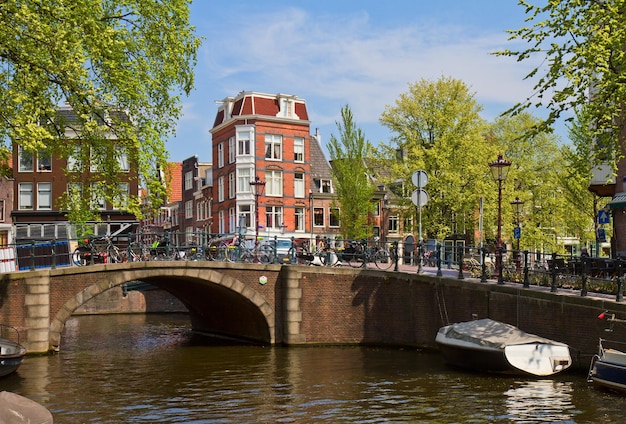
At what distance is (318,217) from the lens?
5469 centimetres

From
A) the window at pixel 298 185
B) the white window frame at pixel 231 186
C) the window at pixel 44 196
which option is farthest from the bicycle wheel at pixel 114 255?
the window at pixel 298 185

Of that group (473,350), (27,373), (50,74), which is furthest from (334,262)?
(50,74)

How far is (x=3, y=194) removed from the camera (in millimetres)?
46250

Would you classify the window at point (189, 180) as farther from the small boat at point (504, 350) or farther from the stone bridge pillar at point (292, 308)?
the small boat at point (504, 350)

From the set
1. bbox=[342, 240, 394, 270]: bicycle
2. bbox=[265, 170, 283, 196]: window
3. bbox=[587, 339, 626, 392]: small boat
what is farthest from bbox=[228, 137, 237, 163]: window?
bbox=[587, 339, 626, 392]: small boat

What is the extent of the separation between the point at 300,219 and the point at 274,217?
234cm

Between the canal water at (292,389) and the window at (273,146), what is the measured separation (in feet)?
89.6

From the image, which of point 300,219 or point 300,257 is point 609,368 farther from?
point 300,219

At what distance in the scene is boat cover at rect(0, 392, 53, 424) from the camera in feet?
30.3

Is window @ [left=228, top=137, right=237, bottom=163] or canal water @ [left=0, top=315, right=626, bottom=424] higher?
window @ [left=228, top=137, right=237, bottom=163]

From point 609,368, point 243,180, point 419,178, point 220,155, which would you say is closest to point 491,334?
point 609,368

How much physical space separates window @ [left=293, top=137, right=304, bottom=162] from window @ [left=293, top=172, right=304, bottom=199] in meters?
1.00

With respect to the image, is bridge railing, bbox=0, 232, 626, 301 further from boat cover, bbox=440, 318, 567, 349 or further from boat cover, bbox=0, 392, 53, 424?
boat cover, bbox=0, 392, 53, 424

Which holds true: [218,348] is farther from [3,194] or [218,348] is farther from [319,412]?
[3,194]
